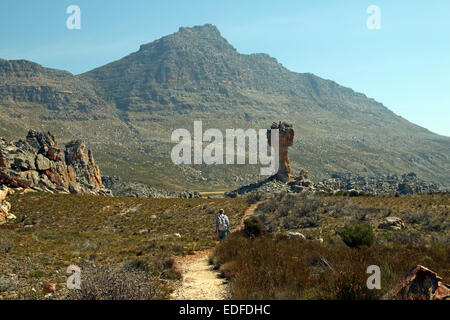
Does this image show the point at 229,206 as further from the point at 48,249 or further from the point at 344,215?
the point at 48,249

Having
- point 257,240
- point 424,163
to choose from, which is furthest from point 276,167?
point 424,163

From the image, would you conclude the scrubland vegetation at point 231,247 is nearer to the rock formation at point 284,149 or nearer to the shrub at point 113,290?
the shrub at point 113,290

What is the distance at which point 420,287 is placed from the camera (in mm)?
6477

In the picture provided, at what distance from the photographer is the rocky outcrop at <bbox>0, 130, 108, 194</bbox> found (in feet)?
116

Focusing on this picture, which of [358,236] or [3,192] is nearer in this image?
[358,236]

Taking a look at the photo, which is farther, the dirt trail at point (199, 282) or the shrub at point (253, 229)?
the shrub at point (253, 229)

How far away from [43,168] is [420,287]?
4180 centimetres

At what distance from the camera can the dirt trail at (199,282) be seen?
8.53 metres

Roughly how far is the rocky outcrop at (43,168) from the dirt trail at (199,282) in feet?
91.9

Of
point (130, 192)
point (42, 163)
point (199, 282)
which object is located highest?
point (42, 163)

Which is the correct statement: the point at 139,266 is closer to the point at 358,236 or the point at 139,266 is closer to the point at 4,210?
the point at 358,236

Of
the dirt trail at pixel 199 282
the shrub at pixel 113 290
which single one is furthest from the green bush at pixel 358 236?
the shrub at pixel 113 290

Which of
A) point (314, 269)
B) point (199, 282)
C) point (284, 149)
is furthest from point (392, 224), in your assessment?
point (284, 149)
